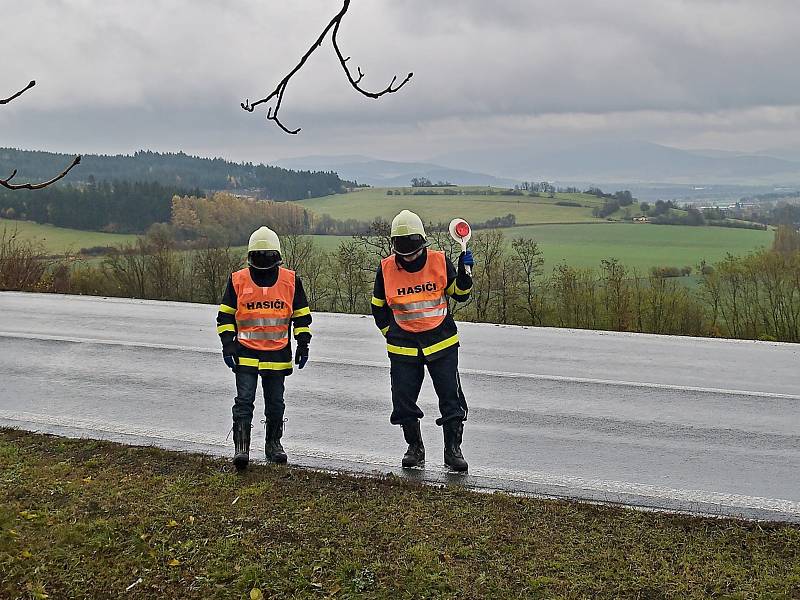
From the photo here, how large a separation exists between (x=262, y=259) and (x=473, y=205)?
33.4 metres

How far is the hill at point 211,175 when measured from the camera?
3658cm

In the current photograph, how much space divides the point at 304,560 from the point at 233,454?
2.33 metres

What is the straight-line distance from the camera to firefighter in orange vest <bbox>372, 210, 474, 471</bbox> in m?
6.57

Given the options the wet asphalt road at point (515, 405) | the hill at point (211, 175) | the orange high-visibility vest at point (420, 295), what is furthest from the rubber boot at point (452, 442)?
the hill at point (211, 175)

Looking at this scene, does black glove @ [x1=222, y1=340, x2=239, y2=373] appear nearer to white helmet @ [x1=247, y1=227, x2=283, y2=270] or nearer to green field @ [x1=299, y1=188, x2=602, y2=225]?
white helmet @ [x1=247, y1=227, x2=283, y2=270]

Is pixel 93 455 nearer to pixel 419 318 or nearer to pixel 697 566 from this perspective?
pixel 419 318

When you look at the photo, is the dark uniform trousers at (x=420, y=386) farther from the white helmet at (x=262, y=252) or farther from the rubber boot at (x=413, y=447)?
the white helmet at (x=262, y=252)

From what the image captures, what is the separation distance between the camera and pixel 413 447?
22.2 ft

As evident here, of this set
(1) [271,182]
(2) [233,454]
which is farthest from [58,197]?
(2) [233,454]

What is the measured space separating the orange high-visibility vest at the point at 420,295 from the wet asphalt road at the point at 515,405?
1.15m

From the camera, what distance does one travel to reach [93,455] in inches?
268

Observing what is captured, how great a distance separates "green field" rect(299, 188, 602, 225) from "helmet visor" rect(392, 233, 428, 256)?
25.5 metres

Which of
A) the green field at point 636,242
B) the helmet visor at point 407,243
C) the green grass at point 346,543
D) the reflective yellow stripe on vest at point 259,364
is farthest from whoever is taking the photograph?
the green field at point 636,242

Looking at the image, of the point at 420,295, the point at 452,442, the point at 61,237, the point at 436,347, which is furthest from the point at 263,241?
the point at 61,237
